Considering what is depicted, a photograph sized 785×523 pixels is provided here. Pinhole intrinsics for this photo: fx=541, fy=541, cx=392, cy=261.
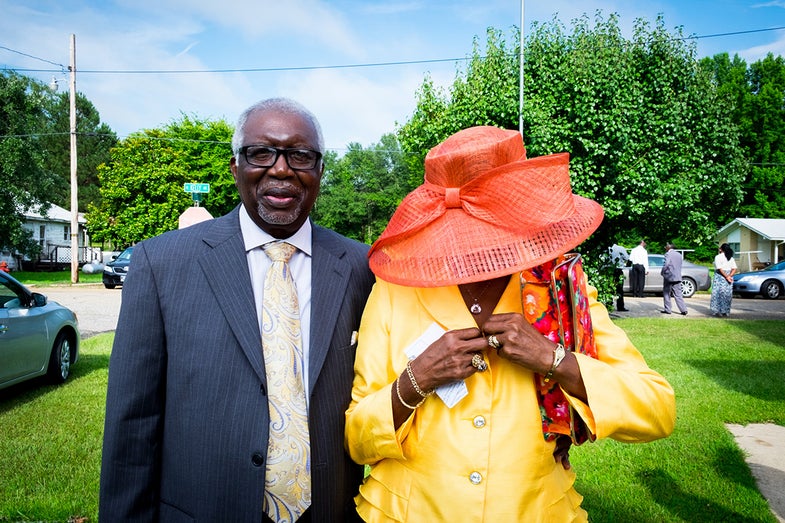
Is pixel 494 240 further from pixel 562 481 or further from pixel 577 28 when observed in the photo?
pixel 577 28

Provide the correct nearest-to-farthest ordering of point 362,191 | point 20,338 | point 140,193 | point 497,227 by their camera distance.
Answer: point 497,227 → point 20,338 → point 140,193 → point 362,191

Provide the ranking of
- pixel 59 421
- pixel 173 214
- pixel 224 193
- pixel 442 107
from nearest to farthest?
pixel 59 421, pixel 442 107, pixel 173 214, pixel 224 193

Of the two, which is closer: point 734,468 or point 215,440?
point 215,440

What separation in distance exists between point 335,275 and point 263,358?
17.4 inches

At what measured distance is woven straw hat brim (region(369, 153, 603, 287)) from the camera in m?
1.63

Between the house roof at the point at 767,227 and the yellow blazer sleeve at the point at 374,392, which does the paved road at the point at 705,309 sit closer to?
the yellow blazer sleeve at the point at 374,392

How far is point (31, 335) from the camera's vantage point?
→ 277 inches

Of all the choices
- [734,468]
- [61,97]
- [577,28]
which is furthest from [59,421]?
[61,97]

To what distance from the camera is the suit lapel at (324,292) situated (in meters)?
1.94

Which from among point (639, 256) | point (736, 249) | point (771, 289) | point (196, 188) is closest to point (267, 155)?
point (196, 188)

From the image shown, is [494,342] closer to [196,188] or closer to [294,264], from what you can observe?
[294,264]

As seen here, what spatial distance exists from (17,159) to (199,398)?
2949 cm

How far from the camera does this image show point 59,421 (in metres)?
6.02

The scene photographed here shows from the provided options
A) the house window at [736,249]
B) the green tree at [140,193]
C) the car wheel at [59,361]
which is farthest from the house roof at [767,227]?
the car wheel at [59,361]
